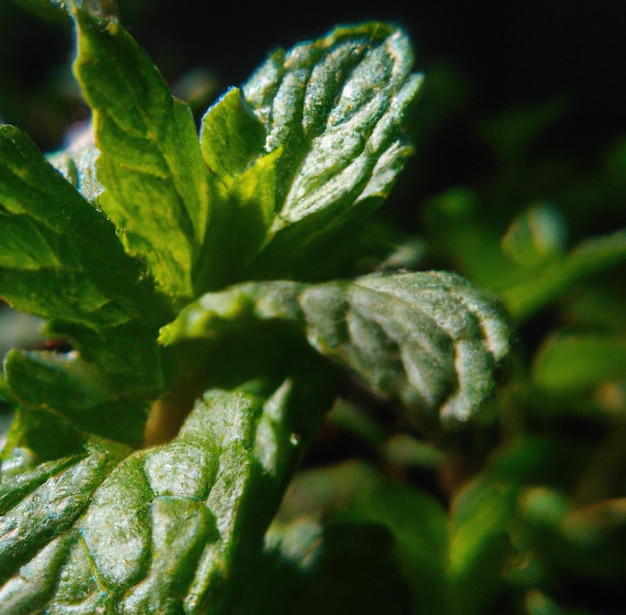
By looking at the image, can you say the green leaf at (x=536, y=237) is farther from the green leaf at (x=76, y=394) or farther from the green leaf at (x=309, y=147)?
the green leaf at (x=76, y=394)

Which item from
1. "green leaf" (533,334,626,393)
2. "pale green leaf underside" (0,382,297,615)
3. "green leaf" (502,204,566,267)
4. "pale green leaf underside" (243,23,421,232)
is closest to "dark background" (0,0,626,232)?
"green leaf" (502,204,566,267)

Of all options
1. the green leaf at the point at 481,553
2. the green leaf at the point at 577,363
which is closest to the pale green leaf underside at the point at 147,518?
the green leaf at the point at 481,553

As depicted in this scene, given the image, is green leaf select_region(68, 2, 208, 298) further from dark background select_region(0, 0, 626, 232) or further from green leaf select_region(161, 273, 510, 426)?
dark background select_region(0, 0, 626, 232)

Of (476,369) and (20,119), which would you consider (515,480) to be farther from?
(20,119)

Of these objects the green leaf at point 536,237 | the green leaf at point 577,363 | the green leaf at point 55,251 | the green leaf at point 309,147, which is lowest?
the green leaf at point 577,363

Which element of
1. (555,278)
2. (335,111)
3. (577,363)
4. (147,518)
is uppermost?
(335,111)

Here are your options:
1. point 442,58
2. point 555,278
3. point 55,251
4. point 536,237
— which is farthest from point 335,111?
point 442,58

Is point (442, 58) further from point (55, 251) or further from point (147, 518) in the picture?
point (147, 518)
